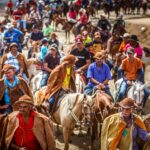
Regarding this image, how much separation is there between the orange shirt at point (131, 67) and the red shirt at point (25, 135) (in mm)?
5030

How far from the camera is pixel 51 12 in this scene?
29922 mm

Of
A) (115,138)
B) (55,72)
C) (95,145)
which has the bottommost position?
(95,145)

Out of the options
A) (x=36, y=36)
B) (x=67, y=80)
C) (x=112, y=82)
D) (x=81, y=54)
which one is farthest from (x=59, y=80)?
(x=36, y=36)

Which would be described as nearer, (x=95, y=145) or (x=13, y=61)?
(x=95, y=145)

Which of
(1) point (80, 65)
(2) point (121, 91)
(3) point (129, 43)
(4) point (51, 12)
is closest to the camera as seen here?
(2) point (121, 91)

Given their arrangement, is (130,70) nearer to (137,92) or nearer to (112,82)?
(137,92)

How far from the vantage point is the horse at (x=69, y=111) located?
9047mm

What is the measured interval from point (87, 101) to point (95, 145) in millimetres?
1528

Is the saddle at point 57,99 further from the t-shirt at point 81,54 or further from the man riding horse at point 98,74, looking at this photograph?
the t-shirt at point 81,54

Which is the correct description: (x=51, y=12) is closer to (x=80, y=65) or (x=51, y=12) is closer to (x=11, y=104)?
(x=80, y=65)

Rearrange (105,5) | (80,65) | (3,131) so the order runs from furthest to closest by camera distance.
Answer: (105,5) → (80,65) → (3,131)

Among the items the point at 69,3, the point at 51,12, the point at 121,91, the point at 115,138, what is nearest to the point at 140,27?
the point at 51,12

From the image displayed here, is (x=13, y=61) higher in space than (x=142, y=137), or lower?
higher

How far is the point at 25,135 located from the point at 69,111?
2.58 m
